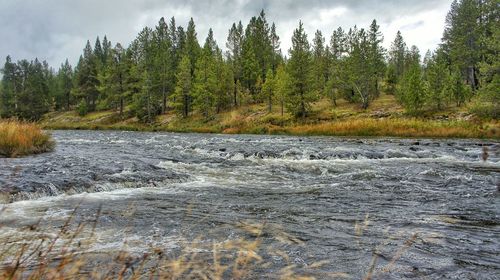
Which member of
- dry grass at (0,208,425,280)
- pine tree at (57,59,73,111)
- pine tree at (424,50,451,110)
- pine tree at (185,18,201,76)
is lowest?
dry grass at (0,208,425,280)

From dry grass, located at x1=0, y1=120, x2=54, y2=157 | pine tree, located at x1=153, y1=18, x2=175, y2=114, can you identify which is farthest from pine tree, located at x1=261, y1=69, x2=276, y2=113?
dry grass, located at x1=0, y1=120, x2=54, y2=157

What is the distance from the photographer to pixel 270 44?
73812mm

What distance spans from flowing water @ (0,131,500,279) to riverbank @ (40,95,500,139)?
14.2 metres

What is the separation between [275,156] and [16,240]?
46.7 feet

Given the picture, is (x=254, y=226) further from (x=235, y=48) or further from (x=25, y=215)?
(x=235, y=48)

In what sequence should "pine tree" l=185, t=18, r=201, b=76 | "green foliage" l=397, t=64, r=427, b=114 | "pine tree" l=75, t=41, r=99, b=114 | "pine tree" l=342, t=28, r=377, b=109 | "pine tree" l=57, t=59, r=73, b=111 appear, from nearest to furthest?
"green foliage" l=397, t=64, r=427, b=114
"pine tree" l=342, t=28, r=377, b=109
"pine tree" l=185, t=18, r=201, b=76
"pine tree" l=75, t=41, r=99, b=114
"pine tree" l=57, t=59, r=73, b=111

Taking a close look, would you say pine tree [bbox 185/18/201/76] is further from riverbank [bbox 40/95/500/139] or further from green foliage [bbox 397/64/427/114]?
green foliage [bbox 397/64/427/114]

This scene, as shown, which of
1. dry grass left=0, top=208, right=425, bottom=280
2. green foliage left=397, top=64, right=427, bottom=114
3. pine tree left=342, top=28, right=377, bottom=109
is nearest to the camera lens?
dry grass left=0, top=208, right=425, bottom=280

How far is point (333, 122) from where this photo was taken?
4166 cm

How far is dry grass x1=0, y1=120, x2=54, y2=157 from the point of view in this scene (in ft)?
50.2

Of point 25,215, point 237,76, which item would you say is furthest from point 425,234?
point 237,76

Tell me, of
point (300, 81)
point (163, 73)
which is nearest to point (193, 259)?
point (300, 81)

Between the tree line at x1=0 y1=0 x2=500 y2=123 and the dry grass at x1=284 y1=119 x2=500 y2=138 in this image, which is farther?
the tree line at x1=0 y1=0 x2=500 y2=123

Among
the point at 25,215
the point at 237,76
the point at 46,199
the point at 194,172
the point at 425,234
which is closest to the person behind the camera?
the point at 425,234
